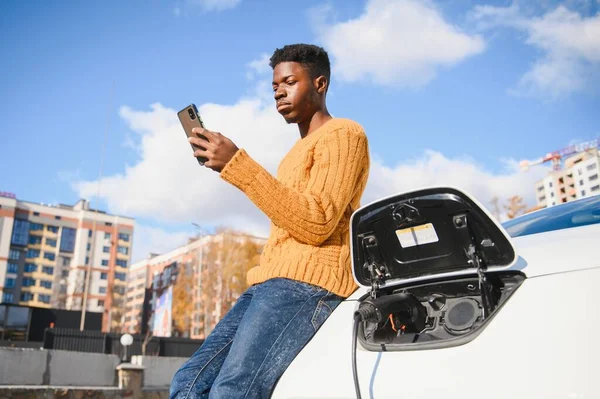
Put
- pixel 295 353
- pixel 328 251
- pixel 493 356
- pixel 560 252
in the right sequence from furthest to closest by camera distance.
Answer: pixel 328 251, pixel 295 353, pixel 560 252, pixel 493 356

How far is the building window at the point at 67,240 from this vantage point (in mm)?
77356

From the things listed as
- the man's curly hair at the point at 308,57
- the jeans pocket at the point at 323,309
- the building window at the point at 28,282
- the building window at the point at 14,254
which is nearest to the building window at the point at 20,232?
the building window at the point at 14,254

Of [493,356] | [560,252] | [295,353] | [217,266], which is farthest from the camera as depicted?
[217,266]

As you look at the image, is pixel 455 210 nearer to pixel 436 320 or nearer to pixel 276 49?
pixel 436 320

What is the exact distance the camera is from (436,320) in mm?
1280

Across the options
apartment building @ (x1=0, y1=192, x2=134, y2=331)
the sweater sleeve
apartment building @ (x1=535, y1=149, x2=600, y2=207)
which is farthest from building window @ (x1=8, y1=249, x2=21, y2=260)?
apartment building @ (x1=535, y1=149, x2=600, y2=207)

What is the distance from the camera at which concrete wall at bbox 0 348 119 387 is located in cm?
1001

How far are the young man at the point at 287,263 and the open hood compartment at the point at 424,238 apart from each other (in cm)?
11

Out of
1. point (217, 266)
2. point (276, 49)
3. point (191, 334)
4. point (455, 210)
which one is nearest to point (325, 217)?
point (455, 210)

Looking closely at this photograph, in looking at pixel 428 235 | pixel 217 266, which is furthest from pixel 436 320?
pixel 217 266

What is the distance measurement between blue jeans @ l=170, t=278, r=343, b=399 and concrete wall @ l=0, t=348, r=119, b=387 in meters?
10.4

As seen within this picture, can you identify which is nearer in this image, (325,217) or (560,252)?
(560,252)

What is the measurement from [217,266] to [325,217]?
161ft

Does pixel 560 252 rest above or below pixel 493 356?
above
